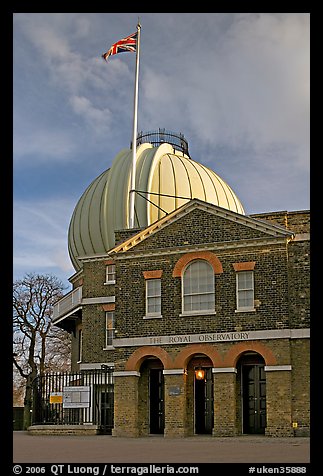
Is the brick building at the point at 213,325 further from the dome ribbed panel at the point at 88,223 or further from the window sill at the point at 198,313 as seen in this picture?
the dome ribbed panel at the point at 88,223

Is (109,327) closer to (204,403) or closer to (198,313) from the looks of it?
(204,403)

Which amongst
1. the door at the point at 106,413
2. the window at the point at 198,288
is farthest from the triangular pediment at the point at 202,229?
the door at the point at 106,413

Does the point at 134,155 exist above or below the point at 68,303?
above

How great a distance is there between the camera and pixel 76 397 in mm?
32188

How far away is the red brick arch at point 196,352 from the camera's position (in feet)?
92.5

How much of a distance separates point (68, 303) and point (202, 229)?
14.7 meters

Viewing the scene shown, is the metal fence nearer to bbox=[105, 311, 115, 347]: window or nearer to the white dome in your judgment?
bbox=[105, 311, 115, 347]: window

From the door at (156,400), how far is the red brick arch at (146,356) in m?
1.36

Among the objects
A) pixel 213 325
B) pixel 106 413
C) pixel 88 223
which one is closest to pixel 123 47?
pixel 88 223

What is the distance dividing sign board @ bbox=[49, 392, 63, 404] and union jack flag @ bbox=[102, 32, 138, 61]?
51.4 feet

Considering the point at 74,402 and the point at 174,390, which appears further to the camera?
the point at 74,402

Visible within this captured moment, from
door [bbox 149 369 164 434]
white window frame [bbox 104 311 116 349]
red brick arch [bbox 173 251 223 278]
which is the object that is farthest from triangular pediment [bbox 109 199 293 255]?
white window frame [bbox 104 311 116 349]

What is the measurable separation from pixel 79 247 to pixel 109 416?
12683 millimetres
